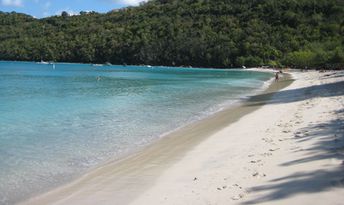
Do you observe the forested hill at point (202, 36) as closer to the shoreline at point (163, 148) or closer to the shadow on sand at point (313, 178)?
the shoreline at point (163, 148)

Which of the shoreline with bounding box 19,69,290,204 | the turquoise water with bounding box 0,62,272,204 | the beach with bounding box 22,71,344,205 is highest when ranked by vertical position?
the beach with bounding box 22,71,344,205

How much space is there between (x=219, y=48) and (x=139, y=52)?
3581 cm

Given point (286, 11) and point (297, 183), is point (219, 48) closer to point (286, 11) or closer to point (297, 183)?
point (286, 11)

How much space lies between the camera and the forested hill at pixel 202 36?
423 ft

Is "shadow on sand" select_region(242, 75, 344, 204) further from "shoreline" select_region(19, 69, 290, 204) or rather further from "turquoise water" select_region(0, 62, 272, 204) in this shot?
"turquoise water" select_region(0, 62, 272, 204)

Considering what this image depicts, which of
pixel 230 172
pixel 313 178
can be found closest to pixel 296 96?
pixel 230 172

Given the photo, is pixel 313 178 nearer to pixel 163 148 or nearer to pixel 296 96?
pixel 163 148

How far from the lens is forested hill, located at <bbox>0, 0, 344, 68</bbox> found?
12900cm

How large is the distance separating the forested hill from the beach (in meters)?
83.4

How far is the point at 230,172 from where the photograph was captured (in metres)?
9.29

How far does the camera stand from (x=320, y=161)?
886cm

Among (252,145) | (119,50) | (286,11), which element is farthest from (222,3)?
(252,145)

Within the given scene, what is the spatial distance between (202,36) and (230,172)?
143979mm

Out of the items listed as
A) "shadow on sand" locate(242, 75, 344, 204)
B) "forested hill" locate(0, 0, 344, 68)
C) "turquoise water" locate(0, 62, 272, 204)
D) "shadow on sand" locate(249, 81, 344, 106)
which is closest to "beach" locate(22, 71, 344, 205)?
"shadow on sand" locate(242, 75, 344, 204)
